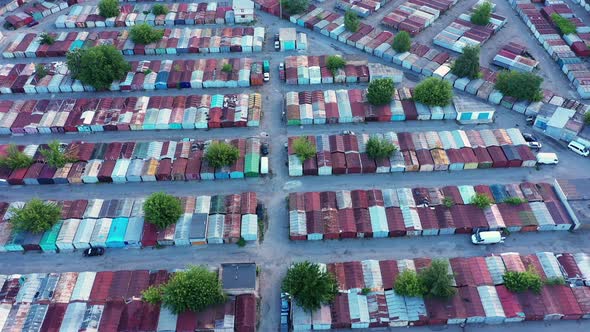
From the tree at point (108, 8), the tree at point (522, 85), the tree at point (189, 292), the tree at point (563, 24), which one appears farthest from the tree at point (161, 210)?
the tree at point (563, 24)

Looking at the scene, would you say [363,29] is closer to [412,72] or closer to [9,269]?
[412,72]

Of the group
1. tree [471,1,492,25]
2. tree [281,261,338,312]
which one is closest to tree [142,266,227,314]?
tree [281,261,338,312]

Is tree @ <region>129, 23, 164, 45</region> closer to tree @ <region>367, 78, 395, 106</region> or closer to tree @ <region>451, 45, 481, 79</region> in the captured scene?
tree @ <region>367, 78, 395, 106</region>

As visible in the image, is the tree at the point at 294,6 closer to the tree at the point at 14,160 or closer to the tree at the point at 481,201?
the tree at the point at 481,201

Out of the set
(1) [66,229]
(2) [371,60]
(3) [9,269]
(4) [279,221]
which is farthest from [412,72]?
(3) [9,269]

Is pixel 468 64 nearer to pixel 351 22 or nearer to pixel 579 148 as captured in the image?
pixel 579 148

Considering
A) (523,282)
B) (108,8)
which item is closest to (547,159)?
(523,282)
